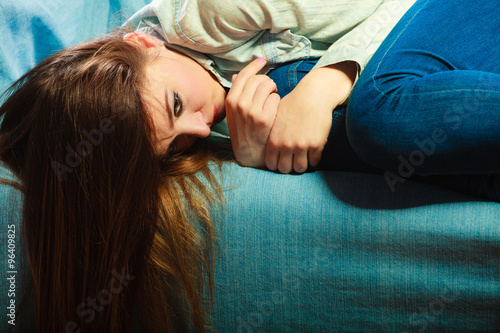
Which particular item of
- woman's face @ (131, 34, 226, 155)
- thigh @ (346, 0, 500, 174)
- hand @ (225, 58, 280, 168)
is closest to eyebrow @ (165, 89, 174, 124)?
woman's face @ (131, 34, 226, 155)

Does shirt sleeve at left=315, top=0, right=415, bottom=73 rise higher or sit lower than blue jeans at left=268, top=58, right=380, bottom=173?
higher

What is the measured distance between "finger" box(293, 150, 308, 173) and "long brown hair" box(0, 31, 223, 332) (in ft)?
0.55

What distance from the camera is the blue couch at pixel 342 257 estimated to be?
0.71 m

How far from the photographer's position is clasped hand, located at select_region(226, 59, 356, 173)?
0.82m

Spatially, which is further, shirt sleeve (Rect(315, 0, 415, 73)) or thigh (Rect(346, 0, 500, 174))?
shirt sleeve (Rect(315, 0, 415, 73))

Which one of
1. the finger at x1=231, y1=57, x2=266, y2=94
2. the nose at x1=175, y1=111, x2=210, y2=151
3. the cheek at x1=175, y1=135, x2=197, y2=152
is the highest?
the finger at x1=231, y1=57, x2=266, y2=94

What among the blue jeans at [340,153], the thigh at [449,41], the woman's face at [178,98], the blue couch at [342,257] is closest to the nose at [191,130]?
the woman's face at [178,98]

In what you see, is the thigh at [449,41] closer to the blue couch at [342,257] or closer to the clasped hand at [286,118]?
the clasped hand at [286,118]

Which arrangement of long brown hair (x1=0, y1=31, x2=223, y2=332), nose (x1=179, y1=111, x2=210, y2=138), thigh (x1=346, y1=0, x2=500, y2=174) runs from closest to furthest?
thigh (x1=346, y1=0, x2=500, y2=174)
long brown hair (x1=0, y1=31, x2=223, y2=332)
nose (x1=179, y1=111, x2=210, y2=138)

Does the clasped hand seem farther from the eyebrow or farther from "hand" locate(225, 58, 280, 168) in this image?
the eyebrow

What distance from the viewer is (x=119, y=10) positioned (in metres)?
1.23

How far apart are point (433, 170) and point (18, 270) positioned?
2.51 ft

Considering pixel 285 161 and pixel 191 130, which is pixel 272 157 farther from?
pixel 191 130

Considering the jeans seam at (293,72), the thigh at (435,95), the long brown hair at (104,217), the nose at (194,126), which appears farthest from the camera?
the jeans seam at (293,72)
